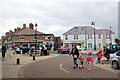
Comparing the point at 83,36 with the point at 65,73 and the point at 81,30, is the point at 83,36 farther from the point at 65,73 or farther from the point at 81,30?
the point at 65,73

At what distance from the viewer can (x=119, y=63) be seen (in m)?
11.1

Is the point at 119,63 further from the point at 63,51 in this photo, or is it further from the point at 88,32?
the point at 88,32

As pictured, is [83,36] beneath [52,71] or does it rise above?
above

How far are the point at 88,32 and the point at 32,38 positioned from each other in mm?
22042

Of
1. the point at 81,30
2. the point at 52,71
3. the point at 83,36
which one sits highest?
the point at 81,30

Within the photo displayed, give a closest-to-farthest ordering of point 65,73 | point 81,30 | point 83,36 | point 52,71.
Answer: point 65,73
point 52,71
point 83,36
point 81,30

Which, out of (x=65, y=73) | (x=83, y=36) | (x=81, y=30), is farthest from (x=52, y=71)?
(x=81, y=30)

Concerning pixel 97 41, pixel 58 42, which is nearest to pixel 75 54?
pixel 97 41

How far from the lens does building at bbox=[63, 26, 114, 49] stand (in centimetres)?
5419

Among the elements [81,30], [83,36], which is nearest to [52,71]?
[83,36]

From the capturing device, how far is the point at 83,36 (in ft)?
182

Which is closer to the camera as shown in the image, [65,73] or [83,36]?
[65,73]

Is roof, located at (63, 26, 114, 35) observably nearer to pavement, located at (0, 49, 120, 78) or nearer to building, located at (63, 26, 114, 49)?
building, located at (63, 26, 114, 49)

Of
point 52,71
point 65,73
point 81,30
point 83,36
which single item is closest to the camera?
point 65,73
